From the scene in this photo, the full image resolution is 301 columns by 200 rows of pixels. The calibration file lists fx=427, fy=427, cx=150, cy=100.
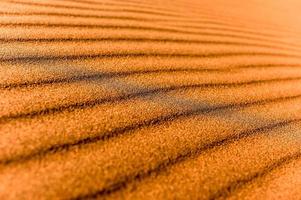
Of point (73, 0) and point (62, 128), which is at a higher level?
point (73, 0)

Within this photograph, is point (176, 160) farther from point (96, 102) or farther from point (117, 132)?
point (96, 102)

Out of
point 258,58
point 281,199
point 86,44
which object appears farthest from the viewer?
point 258,58

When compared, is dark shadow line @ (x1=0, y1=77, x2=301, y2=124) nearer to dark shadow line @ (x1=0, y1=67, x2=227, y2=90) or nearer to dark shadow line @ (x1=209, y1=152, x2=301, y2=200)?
dark shadow line @ (x1=0, y1=67, x2=227, y2=90)

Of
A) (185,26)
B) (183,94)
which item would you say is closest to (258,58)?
(185,26)

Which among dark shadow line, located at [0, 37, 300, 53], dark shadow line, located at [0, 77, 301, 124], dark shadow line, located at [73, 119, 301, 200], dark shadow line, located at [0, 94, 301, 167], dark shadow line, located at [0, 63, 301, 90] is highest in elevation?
dark shadow line, located at [0, 37, 300, 53]

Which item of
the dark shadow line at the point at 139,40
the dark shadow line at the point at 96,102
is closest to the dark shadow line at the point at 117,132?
the dark shadow line at the point at 96,102

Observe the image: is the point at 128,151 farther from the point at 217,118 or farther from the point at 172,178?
the point at 217,118

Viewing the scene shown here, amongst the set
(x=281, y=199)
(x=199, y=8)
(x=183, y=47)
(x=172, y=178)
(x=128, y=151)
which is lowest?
(x=281, y=199)

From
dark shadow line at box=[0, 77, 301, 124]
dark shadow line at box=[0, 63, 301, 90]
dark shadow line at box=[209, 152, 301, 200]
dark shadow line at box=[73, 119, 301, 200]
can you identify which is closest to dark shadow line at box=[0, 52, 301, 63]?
dark shadow line at box=[0, 63, 301, 90]
